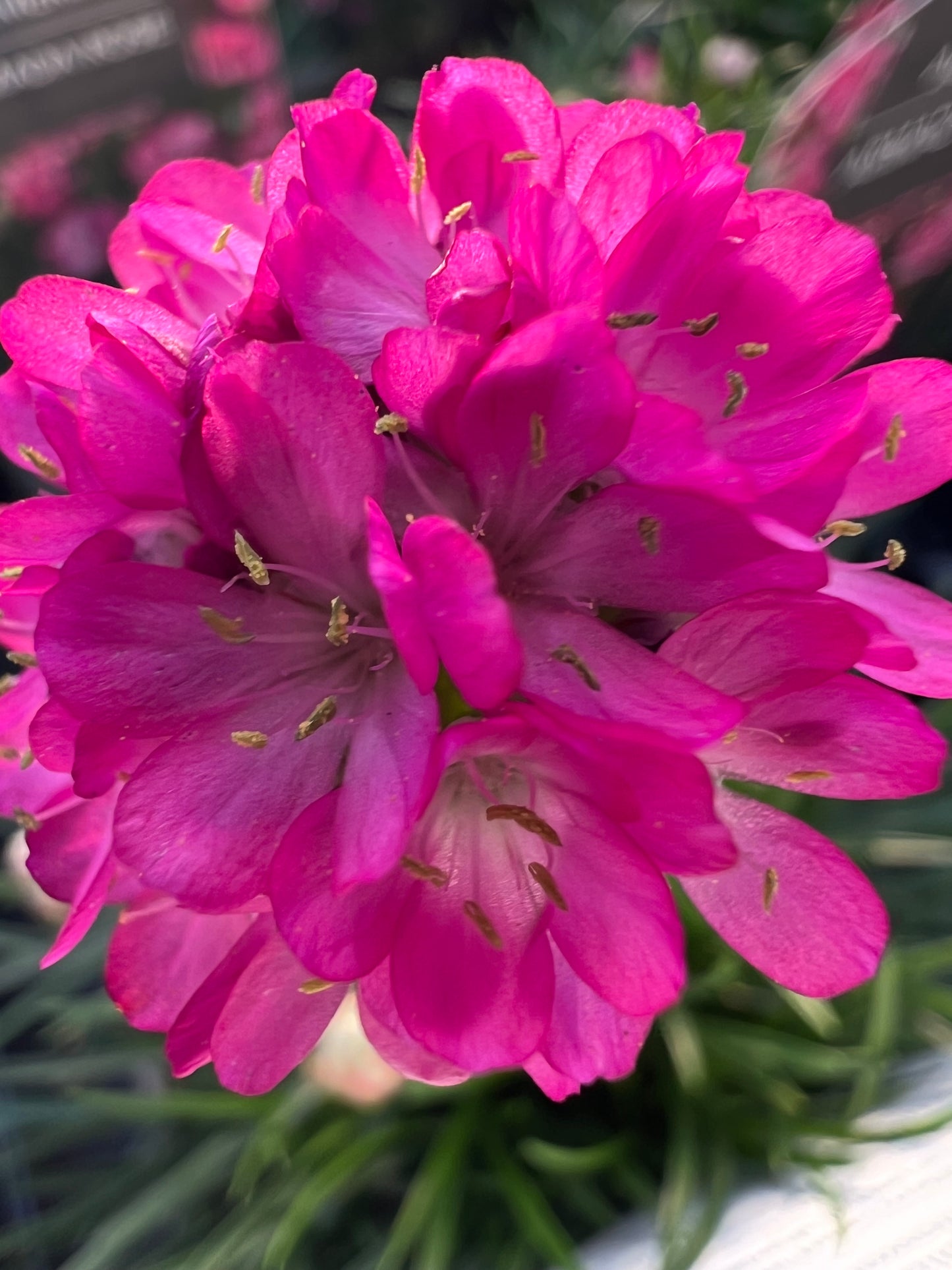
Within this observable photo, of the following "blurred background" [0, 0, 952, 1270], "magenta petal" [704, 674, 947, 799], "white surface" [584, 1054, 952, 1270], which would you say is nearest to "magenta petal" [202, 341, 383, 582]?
"magenta petal" [704, 674, 947, 799]

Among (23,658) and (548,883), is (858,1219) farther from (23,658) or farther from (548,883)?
(23,658)

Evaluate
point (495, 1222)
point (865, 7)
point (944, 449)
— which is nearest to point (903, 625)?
point (944, 449)

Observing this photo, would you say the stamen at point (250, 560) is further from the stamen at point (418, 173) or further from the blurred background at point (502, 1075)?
the blurred background at point (502, 1075)

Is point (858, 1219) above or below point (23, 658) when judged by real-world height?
below

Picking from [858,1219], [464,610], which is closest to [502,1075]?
[858,1219]

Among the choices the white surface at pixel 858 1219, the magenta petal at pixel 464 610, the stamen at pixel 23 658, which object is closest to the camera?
the magenta petal at pixel 464 610

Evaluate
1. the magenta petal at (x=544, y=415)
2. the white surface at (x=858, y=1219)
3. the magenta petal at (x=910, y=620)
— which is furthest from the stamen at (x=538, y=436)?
the white surface at (x=858, y=1219)

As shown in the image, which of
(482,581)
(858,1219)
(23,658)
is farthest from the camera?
(858,1219)
